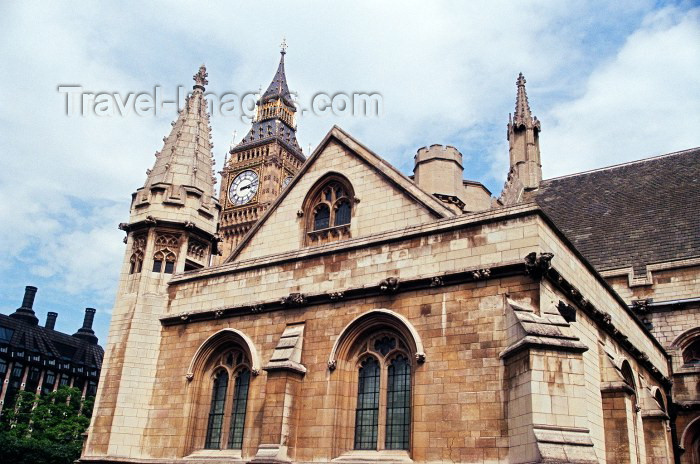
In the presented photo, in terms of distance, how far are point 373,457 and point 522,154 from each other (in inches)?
993

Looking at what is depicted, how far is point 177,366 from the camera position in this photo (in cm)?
2011

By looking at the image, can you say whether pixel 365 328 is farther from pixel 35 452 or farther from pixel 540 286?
pixel 35 452

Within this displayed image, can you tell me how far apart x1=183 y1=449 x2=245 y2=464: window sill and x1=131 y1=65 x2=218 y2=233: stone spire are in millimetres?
7740

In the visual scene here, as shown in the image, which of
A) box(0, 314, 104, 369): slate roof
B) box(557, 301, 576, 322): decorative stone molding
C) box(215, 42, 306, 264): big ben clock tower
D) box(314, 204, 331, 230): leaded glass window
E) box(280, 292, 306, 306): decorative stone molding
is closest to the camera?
box(557, 301, 576, 322): decorative stone molding

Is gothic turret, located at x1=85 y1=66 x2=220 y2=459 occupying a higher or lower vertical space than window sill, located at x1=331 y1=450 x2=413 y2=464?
higher

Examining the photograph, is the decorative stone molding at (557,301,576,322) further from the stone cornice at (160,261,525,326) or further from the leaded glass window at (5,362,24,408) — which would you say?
the leaded glass window at (5,362,24,408)

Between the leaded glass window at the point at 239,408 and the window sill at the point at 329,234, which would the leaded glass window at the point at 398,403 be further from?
the window sill at the point at 329,234

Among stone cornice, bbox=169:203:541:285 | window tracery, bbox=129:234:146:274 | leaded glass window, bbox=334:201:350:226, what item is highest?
leaded glass window, bbox=334:201:350:226

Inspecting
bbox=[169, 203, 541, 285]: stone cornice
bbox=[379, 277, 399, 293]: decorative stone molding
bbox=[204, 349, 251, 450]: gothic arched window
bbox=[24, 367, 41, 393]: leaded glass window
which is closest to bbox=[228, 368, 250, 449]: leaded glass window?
bbox=[204, 349, 251, 450]: gothic arched window

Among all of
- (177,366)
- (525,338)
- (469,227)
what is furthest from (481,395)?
(177,366)

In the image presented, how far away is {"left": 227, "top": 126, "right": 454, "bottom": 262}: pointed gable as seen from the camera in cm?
1939

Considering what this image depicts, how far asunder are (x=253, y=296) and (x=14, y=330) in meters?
74.1

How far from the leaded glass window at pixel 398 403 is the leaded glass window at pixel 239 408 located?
182 inches

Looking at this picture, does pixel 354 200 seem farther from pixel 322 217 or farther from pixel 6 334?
pixel 6 334
